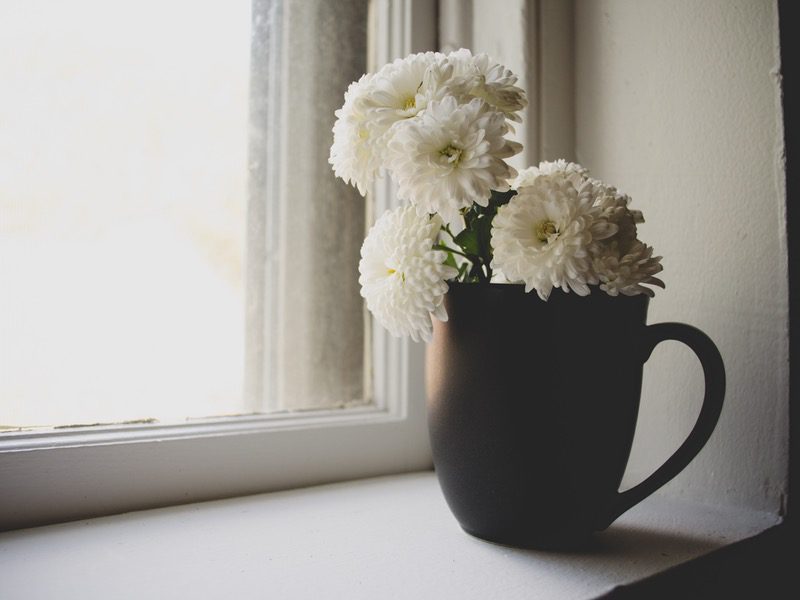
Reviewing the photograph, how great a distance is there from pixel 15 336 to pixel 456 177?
0.49 m

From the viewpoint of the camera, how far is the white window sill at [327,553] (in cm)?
45

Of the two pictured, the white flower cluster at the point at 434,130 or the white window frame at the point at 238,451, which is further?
the white window frame at the point at 238,451

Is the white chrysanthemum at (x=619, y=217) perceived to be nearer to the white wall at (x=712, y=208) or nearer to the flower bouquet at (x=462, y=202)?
the flower bouquet at (x=462, y=202)

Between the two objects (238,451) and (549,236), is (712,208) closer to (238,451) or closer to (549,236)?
(549,236)

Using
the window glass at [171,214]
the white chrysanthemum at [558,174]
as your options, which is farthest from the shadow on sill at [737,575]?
the window glass at [171,214]

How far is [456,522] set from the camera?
1.96ft

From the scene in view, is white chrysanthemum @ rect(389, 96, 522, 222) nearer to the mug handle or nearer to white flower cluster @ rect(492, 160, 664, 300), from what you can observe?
white flower cluster @ rect(492, 160, 664, 300)

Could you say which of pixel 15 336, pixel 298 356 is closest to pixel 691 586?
pixel 298 356

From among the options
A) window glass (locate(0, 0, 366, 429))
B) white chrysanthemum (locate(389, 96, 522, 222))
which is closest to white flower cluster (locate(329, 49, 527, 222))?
white chrysanthemum (locate(389, 96, 522, 222))

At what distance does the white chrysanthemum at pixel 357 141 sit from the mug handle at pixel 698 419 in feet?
0.90

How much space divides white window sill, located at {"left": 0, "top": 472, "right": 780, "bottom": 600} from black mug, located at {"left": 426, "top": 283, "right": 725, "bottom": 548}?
4 centimetres

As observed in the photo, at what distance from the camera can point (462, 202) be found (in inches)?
18.2

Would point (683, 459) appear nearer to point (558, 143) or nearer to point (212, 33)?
point (558, 143)

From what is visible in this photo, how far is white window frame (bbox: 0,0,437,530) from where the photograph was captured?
1.90 ft
